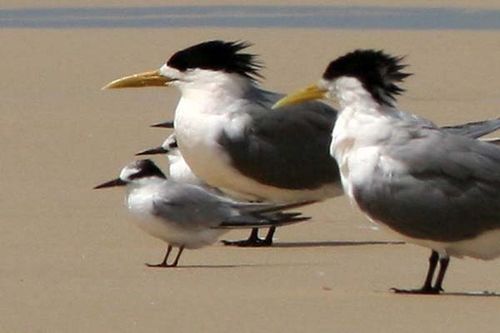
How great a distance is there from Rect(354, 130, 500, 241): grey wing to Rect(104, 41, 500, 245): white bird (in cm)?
231

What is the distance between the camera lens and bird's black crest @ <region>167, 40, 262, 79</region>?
11.6 meters

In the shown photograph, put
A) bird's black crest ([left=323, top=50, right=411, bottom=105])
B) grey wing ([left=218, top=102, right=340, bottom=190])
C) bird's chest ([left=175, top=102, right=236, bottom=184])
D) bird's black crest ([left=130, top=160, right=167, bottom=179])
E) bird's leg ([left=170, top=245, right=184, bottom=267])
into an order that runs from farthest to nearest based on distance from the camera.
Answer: grey wing ([left=218, top=102, right=340, bottom=190]), bird's chest ([left=175, top=102, right=236, bottom=184]), bird's black crest ([left=130, top=160, right=167, bottom=179]), bird's leg ([left=170, top=245, right=184, bottom=267]), bird's black crest ([left=323, top=50, right=411, bottom=105])

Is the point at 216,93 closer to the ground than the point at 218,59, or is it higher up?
closer to the ground

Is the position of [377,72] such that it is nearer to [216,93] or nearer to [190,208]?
[190,208]

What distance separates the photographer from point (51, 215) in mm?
11508

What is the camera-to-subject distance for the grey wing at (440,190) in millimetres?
9016

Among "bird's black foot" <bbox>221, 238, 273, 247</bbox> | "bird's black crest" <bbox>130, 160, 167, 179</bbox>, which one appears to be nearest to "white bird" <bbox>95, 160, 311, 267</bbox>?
"bird's black crest" <bbox>130, 160, 167, 179</bbox>

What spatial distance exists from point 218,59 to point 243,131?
19.0 inches

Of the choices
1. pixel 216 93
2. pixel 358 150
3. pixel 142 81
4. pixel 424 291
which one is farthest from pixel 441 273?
pixel 142 81

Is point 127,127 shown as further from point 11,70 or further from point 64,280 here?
point 64,280

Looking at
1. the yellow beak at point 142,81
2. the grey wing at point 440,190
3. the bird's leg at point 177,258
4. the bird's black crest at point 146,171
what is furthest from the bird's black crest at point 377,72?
the yellow beak at point 142,81

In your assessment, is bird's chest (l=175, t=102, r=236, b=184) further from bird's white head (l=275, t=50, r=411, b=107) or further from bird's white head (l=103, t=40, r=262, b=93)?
bird's white head (l=275, t=50, r=411, b=107)

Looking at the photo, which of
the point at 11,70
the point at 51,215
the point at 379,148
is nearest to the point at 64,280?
the point at 379,148

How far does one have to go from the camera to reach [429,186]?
9086 mm
